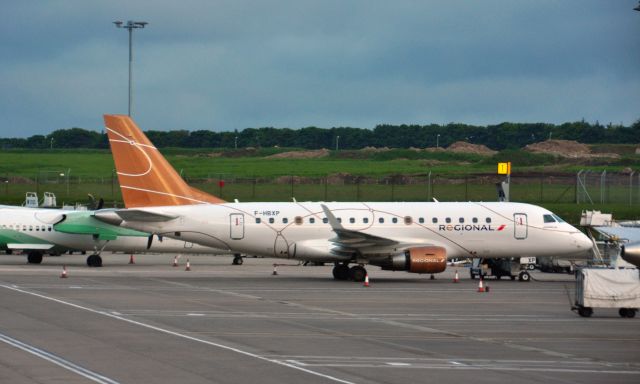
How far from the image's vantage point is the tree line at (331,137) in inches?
5881

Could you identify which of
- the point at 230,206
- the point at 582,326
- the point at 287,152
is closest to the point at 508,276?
the point at 230,206

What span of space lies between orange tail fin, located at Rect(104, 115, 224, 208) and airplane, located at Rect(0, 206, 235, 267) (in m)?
8.31

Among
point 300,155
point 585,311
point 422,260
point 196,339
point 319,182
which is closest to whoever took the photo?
point 196,339

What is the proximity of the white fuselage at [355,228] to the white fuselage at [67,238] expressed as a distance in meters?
10.8

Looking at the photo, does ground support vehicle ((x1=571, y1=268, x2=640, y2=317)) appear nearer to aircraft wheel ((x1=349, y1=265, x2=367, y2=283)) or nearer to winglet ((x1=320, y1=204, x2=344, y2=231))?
winglet ((x1=320, y1=204, x2=344, y2=231))

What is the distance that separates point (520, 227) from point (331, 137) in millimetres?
119733

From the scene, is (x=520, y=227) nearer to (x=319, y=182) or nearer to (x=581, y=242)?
(x=581, y=242)

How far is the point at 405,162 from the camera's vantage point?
363 feet

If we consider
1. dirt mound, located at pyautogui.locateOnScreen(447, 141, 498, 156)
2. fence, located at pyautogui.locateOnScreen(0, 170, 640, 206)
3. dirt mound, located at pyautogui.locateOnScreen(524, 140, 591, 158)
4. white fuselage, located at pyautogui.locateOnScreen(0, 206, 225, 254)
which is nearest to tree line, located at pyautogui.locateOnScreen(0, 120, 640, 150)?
dirt mound, located at pyautogui.locateOnScreen(447, 141, 498, 156)

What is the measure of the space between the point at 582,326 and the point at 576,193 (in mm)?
49370

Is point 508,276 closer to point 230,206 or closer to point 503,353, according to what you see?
point 230,206

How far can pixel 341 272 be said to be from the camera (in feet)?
132

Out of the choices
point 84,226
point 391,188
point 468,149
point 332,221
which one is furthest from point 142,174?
point 468,149

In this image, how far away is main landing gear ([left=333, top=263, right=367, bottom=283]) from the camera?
39312 mm
